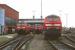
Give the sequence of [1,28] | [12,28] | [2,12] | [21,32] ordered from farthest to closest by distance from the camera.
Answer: [12,28]
[2,12]
[1,28]
[21,32]

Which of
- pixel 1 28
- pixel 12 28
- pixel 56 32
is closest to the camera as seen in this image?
pixel 56 32

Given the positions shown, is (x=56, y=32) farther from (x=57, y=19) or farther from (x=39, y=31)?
(x=39, y=31)

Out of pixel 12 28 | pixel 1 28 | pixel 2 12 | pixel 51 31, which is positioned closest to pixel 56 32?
pixel 51 31

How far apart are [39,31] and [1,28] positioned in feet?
32.8

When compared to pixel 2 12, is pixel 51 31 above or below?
below

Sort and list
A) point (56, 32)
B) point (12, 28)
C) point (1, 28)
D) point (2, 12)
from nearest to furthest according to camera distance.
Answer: point (56, 32)
point (1, 28)
point (2, 12)
point (12, 28)

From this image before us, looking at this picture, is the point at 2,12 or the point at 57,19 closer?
the point at 57,19

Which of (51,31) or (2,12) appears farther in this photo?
(2,12)

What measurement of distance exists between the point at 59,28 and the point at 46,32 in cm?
178

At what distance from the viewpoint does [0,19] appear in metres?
56.8

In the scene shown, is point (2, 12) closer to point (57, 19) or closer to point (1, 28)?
point (1, 28)

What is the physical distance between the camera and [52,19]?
35.1 m

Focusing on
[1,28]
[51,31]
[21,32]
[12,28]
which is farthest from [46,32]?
[12,28]


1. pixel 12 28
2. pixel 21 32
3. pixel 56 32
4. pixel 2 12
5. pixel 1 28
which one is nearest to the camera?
pixel 56 32
